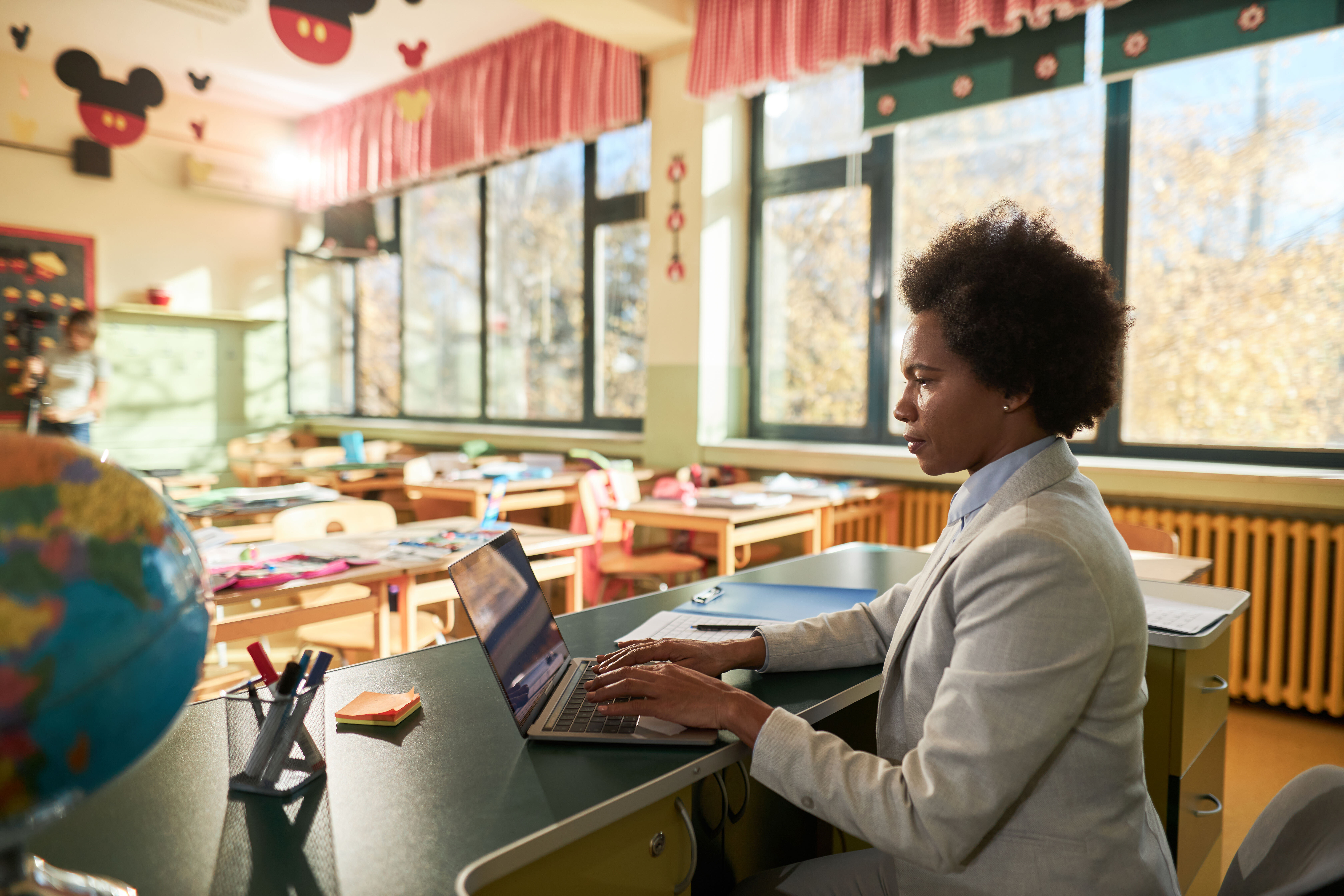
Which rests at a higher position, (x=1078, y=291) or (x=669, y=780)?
(x=1078, y=291)

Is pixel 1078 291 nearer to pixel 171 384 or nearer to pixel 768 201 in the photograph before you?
pixel 768 201

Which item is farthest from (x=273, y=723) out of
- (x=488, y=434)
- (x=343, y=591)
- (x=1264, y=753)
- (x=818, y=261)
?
(x=488, y=434)

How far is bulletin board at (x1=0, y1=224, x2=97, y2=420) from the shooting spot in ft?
19.6

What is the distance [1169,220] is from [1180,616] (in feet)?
8.54

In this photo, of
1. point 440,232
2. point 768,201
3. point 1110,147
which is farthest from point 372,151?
point 1110,147

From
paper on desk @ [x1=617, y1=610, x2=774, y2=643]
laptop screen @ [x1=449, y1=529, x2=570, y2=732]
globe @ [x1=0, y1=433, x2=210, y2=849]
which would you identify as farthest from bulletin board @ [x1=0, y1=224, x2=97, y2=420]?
globe @ [x1=0, y1=433, x2=210, y2=849]

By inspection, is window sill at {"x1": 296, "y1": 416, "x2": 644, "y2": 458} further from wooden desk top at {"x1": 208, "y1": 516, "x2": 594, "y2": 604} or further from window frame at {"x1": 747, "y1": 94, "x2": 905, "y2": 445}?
wooden desk top at {"x1": 208, "y1": 516, "x2": 594, "y2": 604}

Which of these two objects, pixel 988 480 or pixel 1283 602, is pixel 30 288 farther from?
pixel 1283 602

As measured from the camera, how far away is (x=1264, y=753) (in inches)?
112

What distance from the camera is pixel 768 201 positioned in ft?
15.8

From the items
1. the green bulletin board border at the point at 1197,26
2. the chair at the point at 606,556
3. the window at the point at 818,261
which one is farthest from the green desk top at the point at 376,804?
the window at the point at 818,261

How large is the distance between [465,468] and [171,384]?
341 centimetres

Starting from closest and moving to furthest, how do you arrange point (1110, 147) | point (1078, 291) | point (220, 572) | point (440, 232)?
point (1078, 291) → point (220, 572) → point (1110, 147) → point (440, 232)

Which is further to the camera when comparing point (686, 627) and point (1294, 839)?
point (686, 627)
